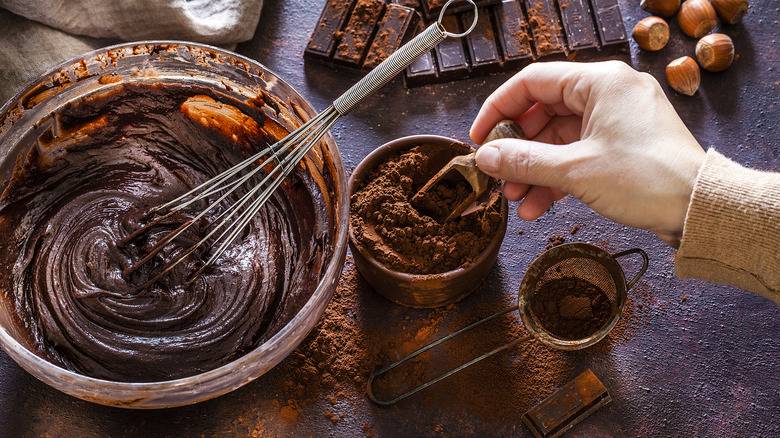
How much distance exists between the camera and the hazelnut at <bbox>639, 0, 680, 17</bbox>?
210cm

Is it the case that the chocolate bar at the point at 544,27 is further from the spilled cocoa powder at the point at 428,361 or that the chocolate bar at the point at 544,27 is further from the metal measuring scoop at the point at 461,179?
the spilled cocoa powder at the point at 428,361

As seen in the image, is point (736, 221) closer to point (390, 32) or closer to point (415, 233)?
point (415, 233)

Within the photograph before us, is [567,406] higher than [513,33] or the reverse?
the reverse

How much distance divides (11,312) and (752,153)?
2.13 m

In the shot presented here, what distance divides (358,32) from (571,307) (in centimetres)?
110

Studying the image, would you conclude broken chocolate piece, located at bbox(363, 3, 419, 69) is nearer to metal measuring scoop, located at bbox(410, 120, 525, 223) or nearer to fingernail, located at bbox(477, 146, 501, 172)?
metal measuring scoop, located at bbox(410, 120, 525, 223)

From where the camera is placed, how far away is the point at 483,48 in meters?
2.06

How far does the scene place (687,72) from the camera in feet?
6.55

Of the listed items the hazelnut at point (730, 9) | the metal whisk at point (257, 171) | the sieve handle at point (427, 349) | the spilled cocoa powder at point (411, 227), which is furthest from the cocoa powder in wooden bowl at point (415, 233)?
the hazelnut at point (730, 9)

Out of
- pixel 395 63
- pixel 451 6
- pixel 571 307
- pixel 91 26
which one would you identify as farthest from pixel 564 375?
pixel 91 26

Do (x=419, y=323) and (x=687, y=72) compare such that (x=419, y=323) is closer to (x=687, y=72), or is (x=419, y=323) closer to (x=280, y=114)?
(x=280, y=114)

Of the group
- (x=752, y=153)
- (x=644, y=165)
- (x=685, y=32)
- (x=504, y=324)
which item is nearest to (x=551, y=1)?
(x=685, y=32)

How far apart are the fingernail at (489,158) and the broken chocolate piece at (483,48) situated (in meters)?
0.69

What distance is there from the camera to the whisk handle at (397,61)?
1291mm
